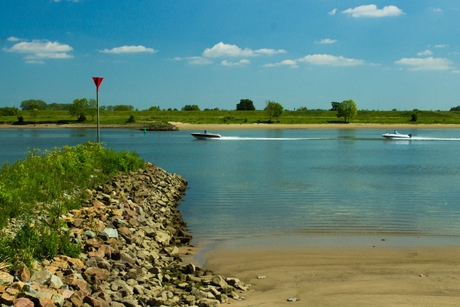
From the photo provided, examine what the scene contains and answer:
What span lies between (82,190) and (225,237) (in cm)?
427

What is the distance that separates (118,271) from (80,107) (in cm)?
13044

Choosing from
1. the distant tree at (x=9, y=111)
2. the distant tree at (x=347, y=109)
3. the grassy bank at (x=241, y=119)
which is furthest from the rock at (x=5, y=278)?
the distant tree at (x=9, y=111)

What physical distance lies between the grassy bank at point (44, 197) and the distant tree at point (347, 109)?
382 ft

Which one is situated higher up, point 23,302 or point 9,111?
point 9,111

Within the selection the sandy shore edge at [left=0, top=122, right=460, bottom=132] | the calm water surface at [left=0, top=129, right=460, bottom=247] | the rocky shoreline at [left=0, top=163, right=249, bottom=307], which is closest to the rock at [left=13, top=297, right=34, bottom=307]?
the rocky shoreline at [left=0, top=163, right=249, bottom=307]

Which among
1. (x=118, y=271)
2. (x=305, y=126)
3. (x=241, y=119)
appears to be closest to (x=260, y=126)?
(x=305, y=126)

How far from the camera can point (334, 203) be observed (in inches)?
765

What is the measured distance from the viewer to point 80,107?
13275 centimetres

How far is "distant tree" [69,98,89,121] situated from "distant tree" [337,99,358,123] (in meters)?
68.3

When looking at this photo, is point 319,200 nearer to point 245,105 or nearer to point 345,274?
point 345,274

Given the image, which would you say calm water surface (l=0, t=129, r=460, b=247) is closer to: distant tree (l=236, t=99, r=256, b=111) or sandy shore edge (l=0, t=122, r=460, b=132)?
sandy shore edge (l=0, t=122, r=460, b=132)

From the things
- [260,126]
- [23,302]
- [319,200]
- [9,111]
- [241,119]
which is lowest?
[319,200]

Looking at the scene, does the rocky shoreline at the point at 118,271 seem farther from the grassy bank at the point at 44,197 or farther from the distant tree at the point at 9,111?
the distant tree at the point at 9,111

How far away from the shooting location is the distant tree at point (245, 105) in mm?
180000
